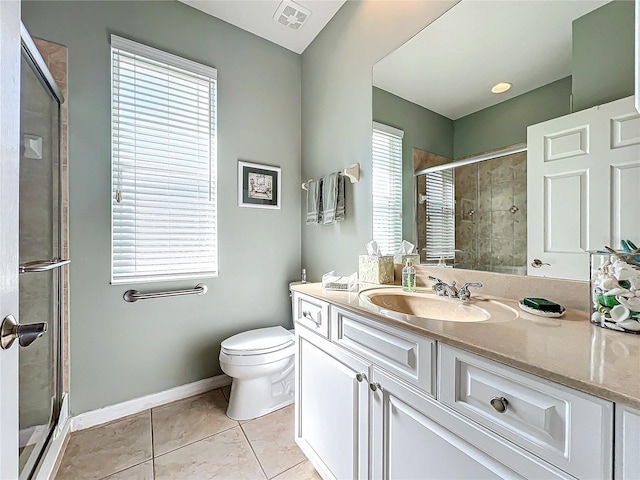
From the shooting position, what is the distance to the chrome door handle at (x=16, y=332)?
0.48 meters

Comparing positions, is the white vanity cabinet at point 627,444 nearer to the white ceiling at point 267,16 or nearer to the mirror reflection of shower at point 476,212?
the mirror reflection of shower at point 476,212

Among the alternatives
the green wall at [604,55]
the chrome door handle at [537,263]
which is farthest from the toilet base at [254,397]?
the green wall at [604,55]

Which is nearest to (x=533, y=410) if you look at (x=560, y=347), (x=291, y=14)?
(x=560, y=347)

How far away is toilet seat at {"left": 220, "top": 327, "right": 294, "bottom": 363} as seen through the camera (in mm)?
1617

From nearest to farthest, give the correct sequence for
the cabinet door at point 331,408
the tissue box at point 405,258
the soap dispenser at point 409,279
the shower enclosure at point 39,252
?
the cabinet door at point 331,408
the shower enclosure at point 39,252
the soap dispenser at point 409,279
the tissue box at point 405,258

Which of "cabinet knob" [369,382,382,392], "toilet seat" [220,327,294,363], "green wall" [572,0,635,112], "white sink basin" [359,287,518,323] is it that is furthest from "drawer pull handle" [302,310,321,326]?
"green wall" [572,0,635,112]

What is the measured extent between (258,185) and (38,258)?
4.22 ft

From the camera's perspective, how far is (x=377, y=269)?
1.46 metres

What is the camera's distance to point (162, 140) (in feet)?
5.82

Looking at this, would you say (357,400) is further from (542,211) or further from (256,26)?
(256,26)

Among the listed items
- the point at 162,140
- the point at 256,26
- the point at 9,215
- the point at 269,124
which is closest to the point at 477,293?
the point at 9,215

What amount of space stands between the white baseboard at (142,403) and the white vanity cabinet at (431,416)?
3.12ft

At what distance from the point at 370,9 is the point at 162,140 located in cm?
152

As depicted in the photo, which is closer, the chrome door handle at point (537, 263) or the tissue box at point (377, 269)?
the chrome door handle at point (537, 263)
